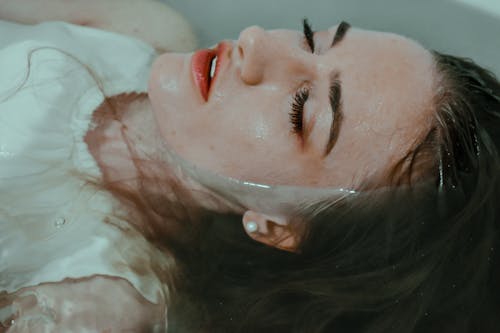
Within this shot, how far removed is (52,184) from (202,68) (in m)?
0.33

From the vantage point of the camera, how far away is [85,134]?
1040 millimetres

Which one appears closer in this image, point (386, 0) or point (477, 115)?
point (477, 115)

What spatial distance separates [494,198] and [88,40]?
792 millimetres

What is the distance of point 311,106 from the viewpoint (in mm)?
824

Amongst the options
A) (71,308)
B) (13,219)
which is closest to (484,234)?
(71,308)

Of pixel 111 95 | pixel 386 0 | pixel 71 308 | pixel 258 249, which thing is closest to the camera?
pixel 71 308

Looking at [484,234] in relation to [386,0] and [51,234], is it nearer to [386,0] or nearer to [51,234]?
[51,234]

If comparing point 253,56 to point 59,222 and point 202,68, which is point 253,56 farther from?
point 59,222

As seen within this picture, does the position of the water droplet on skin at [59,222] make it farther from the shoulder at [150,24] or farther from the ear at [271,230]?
the shoulder at [150,24]

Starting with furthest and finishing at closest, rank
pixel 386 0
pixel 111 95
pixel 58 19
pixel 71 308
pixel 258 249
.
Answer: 1. pixel 386 0
2. pixel 58 19
3. pixel 111 95
4. pixel 258 249
5. pixel 71 308

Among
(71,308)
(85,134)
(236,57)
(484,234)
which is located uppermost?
(236,57)

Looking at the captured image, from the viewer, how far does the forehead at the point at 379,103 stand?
81 centimetres

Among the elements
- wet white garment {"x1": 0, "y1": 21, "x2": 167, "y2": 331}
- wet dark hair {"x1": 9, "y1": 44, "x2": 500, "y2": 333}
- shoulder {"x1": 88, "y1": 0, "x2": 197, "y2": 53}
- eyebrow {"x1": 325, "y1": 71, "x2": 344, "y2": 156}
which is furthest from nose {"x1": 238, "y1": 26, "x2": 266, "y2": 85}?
shoulder {"x1": 88, "y1": 0, "x2": 197, "y2": 53}

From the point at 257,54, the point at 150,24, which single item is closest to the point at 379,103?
the point at 257,54
